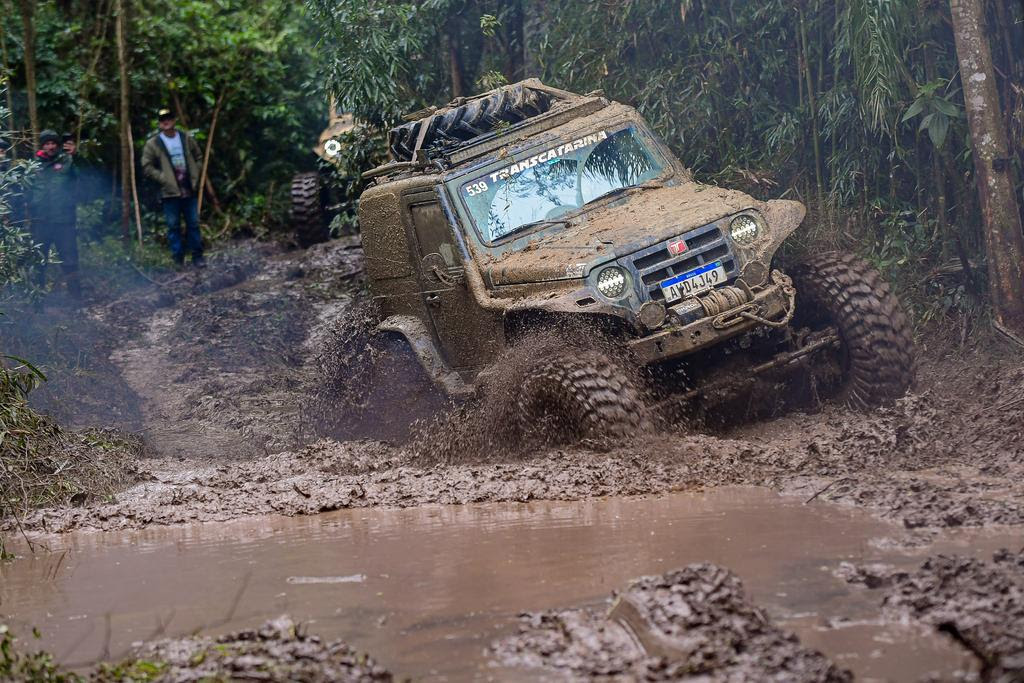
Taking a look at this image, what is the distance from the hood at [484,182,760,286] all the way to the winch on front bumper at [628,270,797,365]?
409 mm

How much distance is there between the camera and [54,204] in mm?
12031

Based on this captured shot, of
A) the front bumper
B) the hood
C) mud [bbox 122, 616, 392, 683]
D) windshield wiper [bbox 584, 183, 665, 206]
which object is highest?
windshield wiper [bbox 584, 183, 665, 206]

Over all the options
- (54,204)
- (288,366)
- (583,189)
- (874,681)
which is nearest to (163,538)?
(583,189)

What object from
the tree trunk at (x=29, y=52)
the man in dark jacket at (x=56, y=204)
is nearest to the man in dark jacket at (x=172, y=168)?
the man in dark jacket at (x=56, y=204)

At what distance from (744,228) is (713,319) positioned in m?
0.67

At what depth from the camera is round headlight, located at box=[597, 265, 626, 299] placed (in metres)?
6.50

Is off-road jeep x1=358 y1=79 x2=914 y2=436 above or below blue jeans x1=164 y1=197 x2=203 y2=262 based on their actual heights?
below

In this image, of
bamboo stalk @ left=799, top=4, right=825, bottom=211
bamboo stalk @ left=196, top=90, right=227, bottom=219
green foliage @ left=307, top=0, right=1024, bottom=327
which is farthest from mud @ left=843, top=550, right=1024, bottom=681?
bamboo stalk @ left=196, top=90, right=227, bottom=219

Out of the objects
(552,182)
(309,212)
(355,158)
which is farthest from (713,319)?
(309,212)

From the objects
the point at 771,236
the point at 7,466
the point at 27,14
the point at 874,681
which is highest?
the point at 27,14

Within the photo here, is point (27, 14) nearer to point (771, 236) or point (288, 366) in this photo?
point (288, 366)

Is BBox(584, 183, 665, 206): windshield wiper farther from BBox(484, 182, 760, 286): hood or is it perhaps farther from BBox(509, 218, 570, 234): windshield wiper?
BBox(509, 218, 570, 234): windshield wiper

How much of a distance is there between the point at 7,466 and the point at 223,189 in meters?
10.1

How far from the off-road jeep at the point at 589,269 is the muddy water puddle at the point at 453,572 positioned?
109 centimetres
